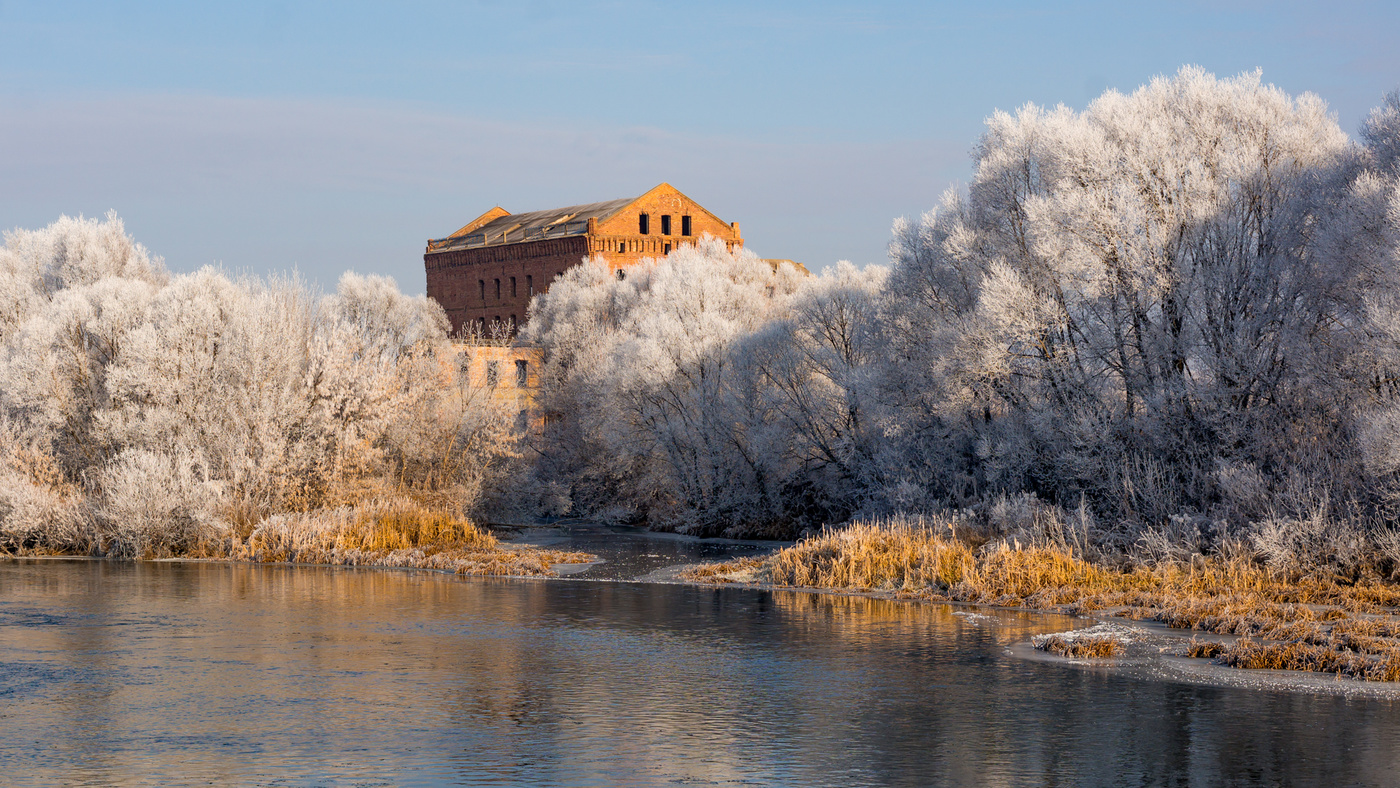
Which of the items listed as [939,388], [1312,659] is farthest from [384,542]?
[1312,659]

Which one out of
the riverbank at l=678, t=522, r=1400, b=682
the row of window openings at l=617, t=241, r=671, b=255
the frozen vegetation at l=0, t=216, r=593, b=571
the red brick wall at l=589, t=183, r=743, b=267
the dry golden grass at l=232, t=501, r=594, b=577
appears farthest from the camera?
the row of window openings at l=617, t=241, r=671, b=255

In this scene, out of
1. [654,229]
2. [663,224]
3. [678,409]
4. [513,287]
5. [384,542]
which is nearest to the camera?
[384,542]

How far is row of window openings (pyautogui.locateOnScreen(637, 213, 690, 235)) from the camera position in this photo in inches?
2736

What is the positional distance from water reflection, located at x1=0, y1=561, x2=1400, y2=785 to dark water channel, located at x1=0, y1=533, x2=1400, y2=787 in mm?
42

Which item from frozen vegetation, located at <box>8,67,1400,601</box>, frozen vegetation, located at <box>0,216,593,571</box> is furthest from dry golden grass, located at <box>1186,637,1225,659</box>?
frozen vegetation, located at <box>0,216,593,571</box>

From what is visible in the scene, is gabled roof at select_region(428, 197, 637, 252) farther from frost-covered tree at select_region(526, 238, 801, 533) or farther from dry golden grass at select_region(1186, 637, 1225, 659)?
dry golden grass at select_region(1186, 637, 1225, 659)

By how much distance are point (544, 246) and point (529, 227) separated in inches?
220

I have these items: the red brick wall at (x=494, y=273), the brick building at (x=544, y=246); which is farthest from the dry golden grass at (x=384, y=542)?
the red brick wall at (x=494, y=273)

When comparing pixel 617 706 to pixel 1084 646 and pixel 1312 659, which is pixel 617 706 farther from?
pixel 1312 659

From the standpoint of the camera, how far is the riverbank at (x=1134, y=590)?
15578 millimetres

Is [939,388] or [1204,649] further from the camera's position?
[939,388]

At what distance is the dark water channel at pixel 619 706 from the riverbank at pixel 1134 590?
139 centimetres

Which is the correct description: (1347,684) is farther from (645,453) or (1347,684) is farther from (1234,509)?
(645,453)

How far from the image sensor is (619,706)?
13.2 m
